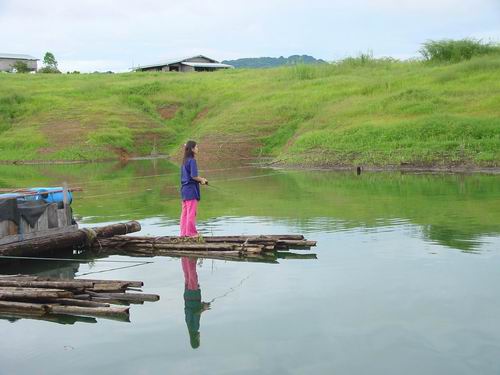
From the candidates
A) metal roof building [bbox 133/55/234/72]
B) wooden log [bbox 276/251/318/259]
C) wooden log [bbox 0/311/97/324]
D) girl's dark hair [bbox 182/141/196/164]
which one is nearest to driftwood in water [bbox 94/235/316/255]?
wooden log [bbox 276/251/318/259]

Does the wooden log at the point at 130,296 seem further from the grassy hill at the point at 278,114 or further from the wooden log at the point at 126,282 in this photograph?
the grassy hill at the point at 278,114

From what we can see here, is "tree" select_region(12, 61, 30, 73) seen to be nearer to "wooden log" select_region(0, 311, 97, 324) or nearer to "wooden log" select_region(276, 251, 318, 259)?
"wooden log" select_region(276, 251, 318, 259)

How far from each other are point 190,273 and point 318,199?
9.85 metres

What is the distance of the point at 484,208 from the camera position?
666 inches

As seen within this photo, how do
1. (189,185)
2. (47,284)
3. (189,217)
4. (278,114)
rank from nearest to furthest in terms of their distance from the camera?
(47,284), (189,185), (189,217), (278,114)

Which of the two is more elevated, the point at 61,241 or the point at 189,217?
the point at 189,217

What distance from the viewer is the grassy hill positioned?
3009cm

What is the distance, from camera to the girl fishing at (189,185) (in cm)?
1218

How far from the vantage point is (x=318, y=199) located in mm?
20016

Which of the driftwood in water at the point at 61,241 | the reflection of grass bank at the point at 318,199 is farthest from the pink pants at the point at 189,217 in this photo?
the reflection of grass bank at the point at 318,199

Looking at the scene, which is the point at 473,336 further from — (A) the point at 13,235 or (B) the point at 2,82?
(B) the point at 2,82

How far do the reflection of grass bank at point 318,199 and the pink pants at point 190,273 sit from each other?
3.98 meters

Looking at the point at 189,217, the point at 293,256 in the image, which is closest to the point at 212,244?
the point at 189,217

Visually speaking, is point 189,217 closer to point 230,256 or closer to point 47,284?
point 230,256
